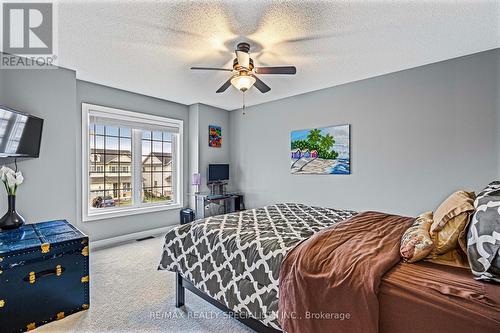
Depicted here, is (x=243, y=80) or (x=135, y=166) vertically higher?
(x=243, y=80)

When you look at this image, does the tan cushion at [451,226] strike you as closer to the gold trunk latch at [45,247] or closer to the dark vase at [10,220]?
the gold trunk latch at [45,247]

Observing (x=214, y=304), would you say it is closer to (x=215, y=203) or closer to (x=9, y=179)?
(x=9, y=179)

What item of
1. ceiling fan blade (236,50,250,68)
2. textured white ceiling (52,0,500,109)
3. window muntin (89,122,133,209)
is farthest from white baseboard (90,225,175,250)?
ceiling fan blade (236,50,250,68)

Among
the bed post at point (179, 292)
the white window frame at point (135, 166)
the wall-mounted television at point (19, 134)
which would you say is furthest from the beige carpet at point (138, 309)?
the wall-mounted television at point (19, 134)

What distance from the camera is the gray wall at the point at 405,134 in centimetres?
279

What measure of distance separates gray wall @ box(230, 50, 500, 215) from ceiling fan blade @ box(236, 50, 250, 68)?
6.39ft

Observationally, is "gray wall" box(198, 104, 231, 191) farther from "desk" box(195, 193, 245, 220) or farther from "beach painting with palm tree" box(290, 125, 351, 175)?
"beach painting with palm tree" box(290, 125, 351, 175)

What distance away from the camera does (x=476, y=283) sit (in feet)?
3.80

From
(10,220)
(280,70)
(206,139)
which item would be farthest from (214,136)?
(10,220)

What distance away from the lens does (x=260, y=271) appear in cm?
164

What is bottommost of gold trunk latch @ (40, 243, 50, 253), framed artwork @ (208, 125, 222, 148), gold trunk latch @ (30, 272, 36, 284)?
gold trunk latch @ (30, 272, 36, 284)

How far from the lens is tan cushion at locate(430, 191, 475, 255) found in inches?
53.4

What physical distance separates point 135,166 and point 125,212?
0.79 metres

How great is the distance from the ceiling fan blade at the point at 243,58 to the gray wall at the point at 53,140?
7.45ft
